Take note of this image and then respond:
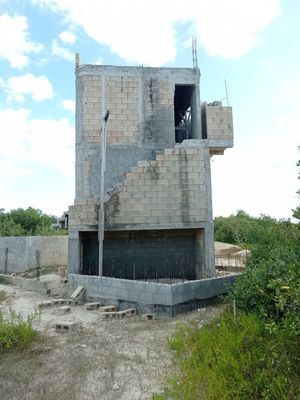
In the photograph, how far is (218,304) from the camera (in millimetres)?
9820

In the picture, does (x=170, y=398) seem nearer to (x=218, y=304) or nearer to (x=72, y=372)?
(x=72, y=372)

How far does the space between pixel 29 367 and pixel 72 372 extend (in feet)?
2.45

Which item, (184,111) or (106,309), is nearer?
(106,309)

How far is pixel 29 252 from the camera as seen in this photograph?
19.2 meters

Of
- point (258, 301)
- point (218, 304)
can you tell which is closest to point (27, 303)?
point (218, 304)

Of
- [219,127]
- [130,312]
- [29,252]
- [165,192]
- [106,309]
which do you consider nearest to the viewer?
[130,312]

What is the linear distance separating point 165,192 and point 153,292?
3.91 metres

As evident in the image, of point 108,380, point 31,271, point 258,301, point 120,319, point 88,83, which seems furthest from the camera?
point 31,271

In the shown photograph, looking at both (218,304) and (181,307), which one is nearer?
(181,307)

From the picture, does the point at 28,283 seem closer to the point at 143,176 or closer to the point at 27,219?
the point at 143,176

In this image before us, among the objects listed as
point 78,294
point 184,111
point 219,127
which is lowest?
point 78,294

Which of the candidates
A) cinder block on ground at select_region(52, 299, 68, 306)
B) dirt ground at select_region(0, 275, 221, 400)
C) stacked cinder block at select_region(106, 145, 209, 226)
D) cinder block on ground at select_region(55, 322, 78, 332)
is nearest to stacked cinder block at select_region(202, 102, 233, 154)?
stacked cinder block at select_region(106, 145, 209, 226)

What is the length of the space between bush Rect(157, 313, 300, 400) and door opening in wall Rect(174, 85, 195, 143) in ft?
30.9

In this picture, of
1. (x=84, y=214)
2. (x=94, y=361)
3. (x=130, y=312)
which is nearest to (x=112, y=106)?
(x=84, y=214)
